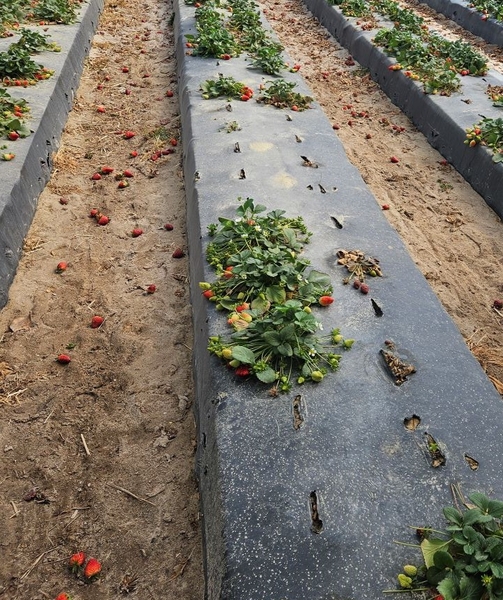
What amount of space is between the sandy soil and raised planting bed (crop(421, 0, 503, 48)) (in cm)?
472

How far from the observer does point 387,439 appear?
2.92 metres

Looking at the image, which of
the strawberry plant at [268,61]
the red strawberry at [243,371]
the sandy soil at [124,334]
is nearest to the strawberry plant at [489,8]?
the sandy soil at [124,334]

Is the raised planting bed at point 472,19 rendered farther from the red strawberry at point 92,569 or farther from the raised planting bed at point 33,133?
the red strawberry at point 92,569

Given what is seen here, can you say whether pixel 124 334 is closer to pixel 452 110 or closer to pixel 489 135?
pixel 489 135

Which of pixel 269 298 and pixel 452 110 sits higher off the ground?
pixel 269 298

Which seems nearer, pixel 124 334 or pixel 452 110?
pixel 124 334

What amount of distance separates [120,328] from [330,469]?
92.9 inches

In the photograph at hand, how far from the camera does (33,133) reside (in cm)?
591

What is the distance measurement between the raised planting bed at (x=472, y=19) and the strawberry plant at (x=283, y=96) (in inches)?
261

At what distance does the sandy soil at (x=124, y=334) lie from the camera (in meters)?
3.10

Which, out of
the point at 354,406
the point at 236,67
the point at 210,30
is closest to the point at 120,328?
the point at 354,406

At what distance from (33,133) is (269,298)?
155 inches

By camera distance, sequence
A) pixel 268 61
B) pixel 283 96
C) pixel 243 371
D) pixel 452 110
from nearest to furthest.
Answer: pixel 243 371
pixel 283 96
pixel 452 110
pixel 268 61

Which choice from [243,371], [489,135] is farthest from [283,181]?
[489,135]
